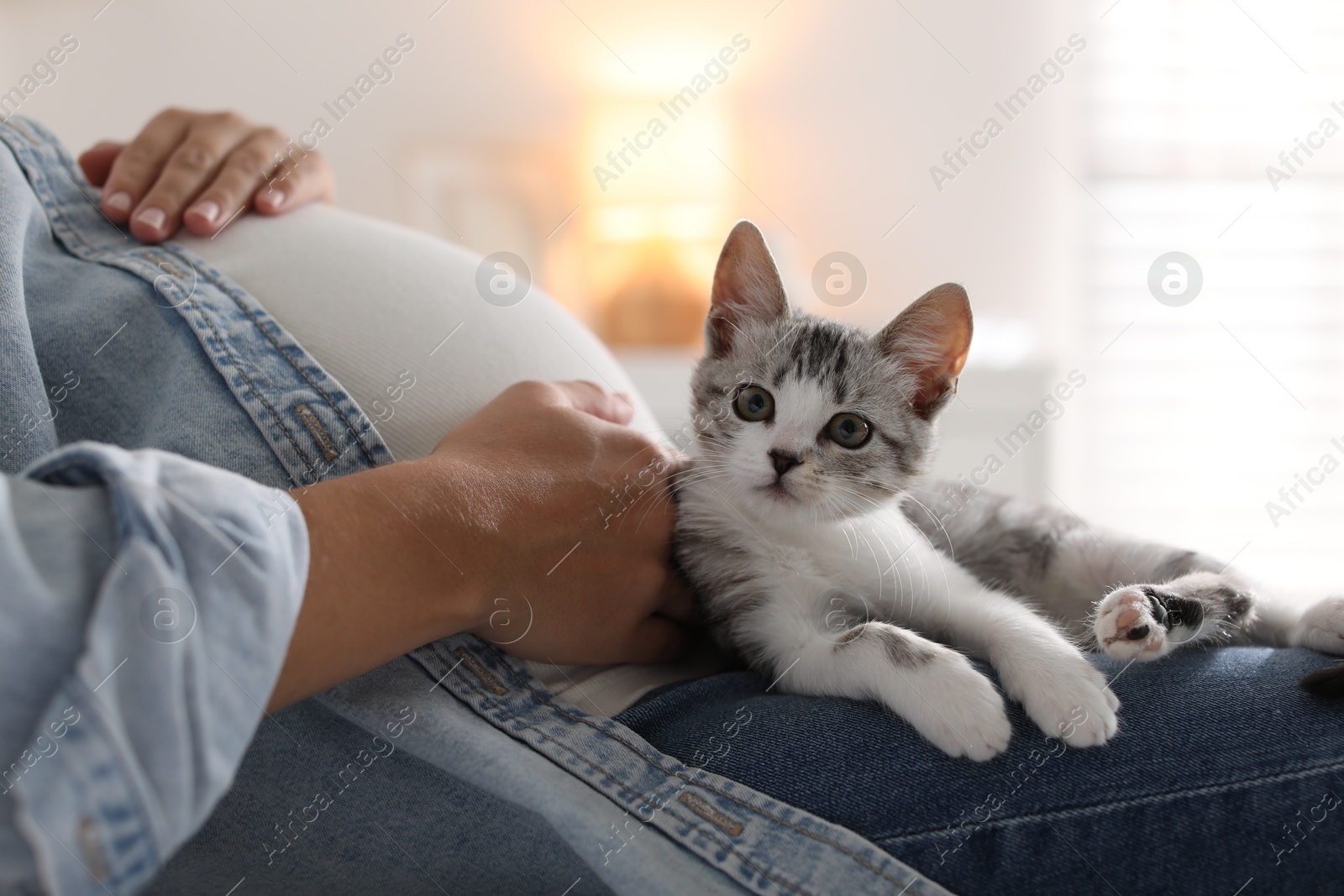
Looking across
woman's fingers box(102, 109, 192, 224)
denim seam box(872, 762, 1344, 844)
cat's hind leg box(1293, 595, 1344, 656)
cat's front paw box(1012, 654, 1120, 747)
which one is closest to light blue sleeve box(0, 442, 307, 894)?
denim seam box(872, 762, 1344, 844)

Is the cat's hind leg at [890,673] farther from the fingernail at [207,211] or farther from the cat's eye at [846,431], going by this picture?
the fingernail at [207,211]

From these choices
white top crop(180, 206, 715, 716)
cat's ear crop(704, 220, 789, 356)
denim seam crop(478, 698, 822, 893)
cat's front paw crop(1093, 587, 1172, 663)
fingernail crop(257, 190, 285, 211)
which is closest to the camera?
denim seam crop(478, 698, 822, 893)

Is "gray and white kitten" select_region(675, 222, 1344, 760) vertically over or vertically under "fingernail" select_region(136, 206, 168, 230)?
over

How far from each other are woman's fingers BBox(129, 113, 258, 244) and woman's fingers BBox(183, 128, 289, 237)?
0.4 inches

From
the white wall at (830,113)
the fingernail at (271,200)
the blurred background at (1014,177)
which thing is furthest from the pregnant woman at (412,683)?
the white wall at (830,113)

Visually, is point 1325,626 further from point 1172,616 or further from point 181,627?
point 181,627

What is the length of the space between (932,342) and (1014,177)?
11.3ft

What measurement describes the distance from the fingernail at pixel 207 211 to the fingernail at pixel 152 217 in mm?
39

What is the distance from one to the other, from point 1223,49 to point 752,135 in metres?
2.17

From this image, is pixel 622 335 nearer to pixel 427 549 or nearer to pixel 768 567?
pixel 768 567

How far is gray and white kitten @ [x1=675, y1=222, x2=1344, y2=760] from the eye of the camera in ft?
3.29

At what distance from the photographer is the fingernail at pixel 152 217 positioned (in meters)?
1.27

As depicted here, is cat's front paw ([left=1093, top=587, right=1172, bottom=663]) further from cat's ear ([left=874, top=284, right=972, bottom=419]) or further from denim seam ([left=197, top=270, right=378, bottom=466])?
denim seam ([left=197, top=270, right=378, bottom=466])

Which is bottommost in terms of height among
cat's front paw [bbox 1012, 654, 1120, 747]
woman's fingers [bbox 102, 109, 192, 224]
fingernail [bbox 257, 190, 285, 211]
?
woman's fingers [bbox 102, 109, 192, 224]
